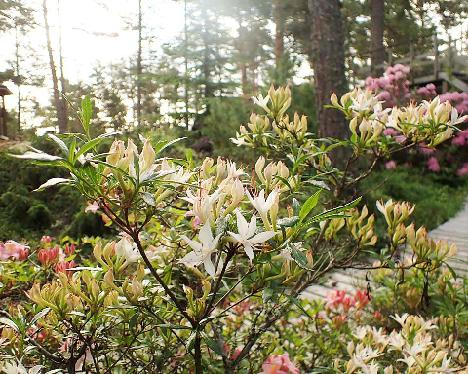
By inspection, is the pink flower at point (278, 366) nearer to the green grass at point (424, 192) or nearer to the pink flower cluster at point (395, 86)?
the green grass at point (424, 192)

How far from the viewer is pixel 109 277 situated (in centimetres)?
113

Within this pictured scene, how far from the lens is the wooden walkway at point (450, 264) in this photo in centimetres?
446

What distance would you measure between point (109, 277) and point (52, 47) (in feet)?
43.9

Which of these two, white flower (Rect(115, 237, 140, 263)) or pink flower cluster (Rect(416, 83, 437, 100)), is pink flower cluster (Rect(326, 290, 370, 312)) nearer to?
white flower (Rect(115, 237, 140, 263))

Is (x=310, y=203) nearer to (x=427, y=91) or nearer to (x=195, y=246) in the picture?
(x=195, y=246)

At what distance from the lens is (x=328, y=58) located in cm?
538

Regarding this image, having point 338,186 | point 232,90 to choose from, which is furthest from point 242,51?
point 338,186

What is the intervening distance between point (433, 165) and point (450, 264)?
5.44 metres

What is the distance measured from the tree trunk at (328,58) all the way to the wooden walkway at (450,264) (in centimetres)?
165

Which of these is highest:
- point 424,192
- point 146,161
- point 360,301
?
point 146,161

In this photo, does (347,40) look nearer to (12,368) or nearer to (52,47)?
(52,47)

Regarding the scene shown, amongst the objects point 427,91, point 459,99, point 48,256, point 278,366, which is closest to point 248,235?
point 278,366

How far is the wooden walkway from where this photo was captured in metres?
4.46

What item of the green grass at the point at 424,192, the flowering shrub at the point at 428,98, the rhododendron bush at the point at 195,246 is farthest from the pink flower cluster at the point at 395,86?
the rhododendron bush at the point at 195,246
